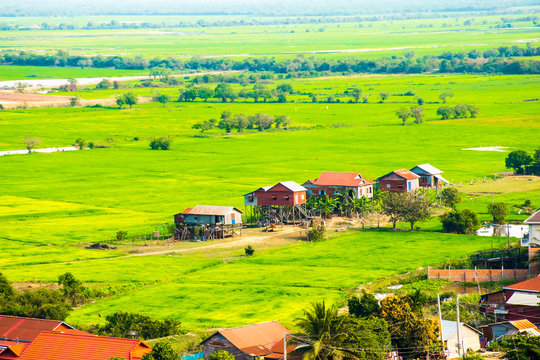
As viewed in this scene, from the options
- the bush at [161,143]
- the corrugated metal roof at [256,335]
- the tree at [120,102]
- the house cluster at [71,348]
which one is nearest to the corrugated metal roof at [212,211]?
the corrugated metal roof at [256,335]

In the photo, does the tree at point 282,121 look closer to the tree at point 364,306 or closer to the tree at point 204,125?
the tree at point 204,125

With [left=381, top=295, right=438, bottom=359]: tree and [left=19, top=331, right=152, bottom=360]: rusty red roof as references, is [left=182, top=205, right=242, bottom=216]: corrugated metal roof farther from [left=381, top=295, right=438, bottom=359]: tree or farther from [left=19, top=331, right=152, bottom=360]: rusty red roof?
[left=19, top=331, right=152, bottom=360]: rusty red roof

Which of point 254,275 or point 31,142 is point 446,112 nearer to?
point 31,142

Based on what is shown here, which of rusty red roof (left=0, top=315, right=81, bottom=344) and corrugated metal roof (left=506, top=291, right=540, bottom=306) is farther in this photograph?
corrugated metal roof (left=506, top=291, right=540, bottom=306)

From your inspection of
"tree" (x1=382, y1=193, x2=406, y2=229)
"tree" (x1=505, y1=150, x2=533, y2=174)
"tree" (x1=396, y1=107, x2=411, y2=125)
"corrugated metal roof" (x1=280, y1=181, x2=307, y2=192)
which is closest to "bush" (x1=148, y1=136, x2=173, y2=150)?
"tree" (x1=396, y1=107, x2=411, y2=125)

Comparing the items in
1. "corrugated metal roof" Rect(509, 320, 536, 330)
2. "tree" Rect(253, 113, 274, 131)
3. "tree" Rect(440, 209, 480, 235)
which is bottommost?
"corrugated metal roof" Rect(509, 320, 536, 330)

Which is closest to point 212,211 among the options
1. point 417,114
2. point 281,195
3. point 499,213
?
point 281,195
